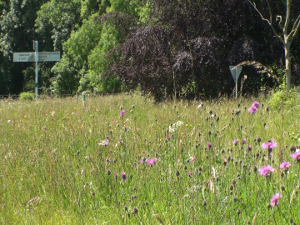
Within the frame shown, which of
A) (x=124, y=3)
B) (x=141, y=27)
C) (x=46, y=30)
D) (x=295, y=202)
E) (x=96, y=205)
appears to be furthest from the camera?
(x=46, y=30)

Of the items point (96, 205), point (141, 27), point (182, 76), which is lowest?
point (96, 205)

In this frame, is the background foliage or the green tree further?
the green tree

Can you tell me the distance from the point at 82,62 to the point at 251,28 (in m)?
17.5

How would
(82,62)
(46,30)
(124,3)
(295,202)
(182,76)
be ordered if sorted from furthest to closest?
(46,30)
(82,62)
(124,3)
(182,76)
(295,202)

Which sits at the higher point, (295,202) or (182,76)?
(182,76)

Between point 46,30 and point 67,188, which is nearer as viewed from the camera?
point 67,188

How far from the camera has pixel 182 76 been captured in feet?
36.6

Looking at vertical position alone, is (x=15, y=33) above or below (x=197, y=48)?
above

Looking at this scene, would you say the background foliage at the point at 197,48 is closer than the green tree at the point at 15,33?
Yes

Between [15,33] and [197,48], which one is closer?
[197,48]

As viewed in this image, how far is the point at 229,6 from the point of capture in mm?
11156

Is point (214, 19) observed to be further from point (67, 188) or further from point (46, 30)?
point (46, 30)

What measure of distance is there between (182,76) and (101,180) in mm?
8381

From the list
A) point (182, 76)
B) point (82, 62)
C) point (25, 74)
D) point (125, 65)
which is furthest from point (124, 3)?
point (25, 74)
